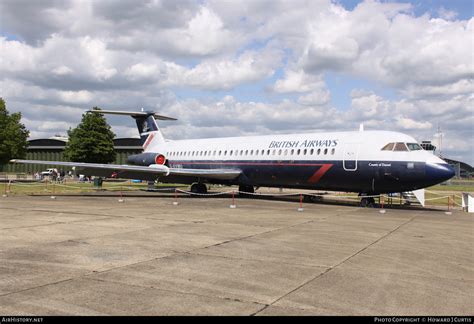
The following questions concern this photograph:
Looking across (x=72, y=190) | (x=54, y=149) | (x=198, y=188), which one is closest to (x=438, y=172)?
(x=198, y=188)

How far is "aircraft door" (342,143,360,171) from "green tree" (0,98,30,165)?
43.8 meters

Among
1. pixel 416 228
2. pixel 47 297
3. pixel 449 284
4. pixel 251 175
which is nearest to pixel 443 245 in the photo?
pixel 416 228

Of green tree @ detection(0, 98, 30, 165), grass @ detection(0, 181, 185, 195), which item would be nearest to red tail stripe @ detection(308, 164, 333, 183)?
grass @ detection(0, 181, 185, 195)

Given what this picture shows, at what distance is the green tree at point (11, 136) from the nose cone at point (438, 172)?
1872 inches

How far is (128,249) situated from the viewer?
8.38 meters

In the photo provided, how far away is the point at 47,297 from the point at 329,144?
57.5 ft

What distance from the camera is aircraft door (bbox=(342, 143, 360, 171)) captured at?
784 inches

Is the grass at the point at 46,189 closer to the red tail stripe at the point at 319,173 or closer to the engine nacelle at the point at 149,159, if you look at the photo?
the engine nacelle at the point at 149,159

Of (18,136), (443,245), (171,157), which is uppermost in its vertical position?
(18,136)

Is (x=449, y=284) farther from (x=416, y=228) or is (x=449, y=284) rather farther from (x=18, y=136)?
(x=18, y=136)

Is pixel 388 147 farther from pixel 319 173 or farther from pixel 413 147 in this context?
pixel 319 173

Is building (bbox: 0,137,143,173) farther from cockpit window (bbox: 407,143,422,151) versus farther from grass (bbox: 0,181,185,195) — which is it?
cockpit window (bbox: 407,143,422,151)

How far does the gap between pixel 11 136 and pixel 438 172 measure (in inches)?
1922

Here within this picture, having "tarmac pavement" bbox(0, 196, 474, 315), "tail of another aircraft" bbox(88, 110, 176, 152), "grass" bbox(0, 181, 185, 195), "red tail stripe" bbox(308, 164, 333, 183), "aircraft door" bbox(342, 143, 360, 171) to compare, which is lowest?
"tarmac pavement" bbox(0, 196, 474, 315)
